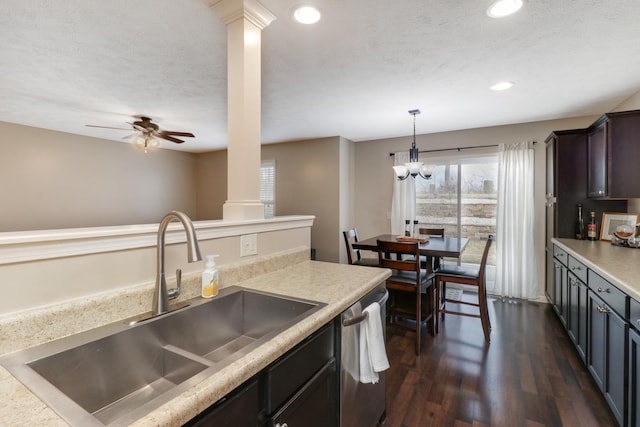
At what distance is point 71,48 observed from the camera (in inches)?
83.5

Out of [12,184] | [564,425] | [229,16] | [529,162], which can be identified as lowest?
[564,425]

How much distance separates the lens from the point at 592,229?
9.74 ft

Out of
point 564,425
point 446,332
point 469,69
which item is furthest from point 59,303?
point 446,332

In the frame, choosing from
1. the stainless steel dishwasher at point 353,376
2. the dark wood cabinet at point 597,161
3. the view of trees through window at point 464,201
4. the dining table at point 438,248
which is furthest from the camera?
the view of trees through window at point 464,201

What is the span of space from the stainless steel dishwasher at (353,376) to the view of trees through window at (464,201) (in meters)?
3.36

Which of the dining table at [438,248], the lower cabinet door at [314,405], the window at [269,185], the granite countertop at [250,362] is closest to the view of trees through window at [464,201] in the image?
the dining table at [438,248]

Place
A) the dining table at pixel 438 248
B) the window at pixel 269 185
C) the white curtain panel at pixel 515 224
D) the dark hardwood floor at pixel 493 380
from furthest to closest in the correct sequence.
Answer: the window at pixel 269 185, the white curtain panel at pixel 515 224, the dining table at pixel 438 248, the dark hardwood floor at pixel 493 380

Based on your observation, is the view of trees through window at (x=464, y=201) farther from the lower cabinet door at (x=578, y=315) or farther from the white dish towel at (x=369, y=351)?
the white dish towel at (x=369, y=351)

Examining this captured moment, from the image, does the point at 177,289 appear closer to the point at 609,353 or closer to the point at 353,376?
the point at 353,376

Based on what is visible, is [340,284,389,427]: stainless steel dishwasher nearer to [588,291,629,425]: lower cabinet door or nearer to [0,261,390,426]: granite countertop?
[0,261,390,426]: granite countertop

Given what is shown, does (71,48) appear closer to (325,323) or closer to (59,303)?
(59,303)

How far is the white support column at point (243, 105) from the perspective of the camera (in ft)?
5.49

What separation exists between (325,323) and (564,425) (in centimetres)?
176

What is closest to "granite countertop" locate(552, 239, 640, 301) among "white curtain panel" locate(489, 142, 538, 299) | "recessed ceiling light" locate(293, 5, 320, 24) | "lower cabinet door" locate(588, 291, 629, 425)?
"lower cabinet door" locate(588, 291, 629, 425)
